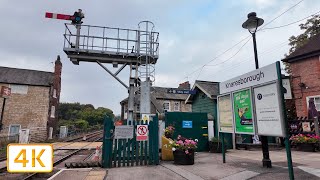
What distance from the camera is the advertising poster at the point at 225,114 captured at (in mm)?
8500

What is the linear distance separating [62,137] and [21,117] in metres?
6.90

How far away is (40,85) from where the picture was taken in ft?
102

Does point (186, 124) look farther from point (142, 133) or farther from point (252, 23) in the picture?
point (252, 23)

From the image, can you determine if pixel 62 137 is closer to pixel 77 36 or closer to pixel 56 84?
pixel 56 84

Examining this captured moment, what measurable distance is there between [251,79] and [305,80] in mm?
13200

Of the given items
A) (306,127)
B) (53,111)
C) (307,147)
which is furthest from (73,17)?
(53,111)

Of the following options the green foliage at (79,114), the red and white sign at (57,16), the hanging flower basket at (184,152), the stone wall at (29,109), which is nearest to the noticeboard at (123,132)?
the hanging flower basket at (184,152)

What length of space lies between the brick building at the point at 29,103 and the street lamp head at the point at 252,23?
2850 centimetres

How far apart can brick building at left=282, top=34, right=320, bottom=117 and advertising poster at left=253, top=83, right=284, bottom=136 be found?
12805 millimetres

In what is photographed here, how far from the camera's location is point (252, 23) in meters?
8.09

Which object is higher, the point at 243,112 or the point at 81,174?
the point at 243,112

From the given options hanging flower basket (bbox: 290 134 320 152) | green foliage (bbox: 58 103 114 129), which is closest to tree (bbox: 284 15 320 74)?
hanging flower basket (bbox: 290 134 320 152)

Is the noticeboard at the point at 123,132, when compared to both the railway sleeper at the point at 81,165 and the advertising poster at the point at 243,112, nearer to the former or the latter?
the railway sleeper at the point at 81,165

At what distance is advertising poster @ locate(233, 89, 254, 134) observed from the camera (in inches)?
288
